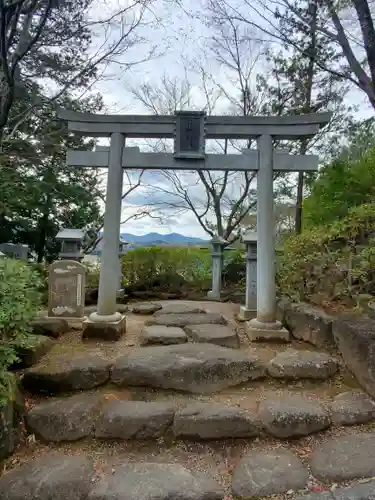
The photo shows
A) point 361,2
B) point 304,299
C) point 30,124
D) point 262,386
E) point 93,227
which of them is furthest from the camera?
point 93,227

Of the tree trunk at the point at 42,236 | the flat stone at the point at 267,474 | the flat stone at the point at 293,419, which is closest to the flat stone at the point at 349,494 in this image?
the flat stone at the point at 267,474

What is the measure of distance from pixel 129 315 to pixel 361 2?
6371mm

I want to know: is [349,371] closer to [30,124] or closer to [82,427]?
[82,427]

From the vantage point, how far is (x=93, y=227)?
13.1 metres

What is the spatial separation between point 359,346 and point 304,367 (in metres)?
0.51

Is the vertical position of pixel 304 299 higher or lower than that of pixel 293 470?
higher

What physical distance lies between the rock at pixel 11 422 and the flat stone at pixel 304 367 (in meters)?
2.08

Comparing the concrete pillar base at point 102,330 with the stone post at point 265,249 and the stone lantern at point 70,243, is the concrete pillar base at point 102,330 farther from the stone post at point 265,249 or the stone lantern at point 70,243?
the stone lantern at point 70,243

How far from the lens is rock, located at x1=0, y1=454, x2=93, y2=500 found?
1910 mm

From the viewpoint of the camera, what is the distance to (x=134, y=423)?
7.75ft

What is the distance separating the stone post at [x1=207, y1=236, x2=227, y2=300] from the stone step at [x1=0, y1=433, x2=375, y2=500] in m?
5.97

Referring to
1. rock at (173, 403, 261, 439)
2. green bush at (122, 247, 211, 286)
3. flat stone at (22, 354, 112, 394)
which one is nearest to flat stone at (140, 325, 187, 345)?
flat stone at (22, 354, 112, 394)

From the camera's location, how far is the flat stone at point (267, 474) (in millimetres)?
1959

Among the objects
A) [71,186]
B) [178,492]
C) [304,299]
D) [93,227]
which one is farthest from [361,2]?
[93,227]
